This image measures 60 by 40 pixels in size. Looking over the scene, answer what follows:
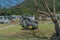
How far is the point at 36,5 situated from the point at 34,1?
0.84 feet

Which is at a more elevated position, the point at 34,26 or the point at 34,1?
the point at 34,1

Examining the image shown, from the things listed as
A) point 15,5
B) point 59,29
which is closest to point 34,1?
point 15,5

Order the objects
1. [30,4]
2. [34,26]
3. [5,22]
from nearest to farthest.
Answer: [30,4] < [34,26] < [5,22]

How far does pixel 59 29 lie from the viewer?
12.3 metres

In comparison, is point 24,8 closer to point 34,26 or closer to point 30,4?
point 30,4

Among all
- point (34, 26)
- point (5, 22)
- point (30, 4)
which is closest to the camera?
point (30, 4)

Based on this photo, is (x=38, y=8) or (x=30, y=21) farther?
(x=30, y=21)

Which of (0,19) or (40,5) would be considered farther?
(0,19)

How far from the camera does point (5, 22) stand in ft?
119

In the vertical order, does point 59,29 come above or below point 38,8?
below

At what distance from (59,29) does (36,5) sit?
2.10 metres

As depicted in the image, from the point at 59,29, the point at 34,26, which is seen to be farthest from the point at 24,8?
the point at 34,26

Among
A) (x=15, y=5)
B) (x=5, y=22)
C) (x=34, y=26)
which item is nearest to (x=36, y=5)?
(x=15, y=5)

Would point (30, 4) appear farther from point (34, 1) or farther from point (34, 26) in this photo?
point (34, 26)
